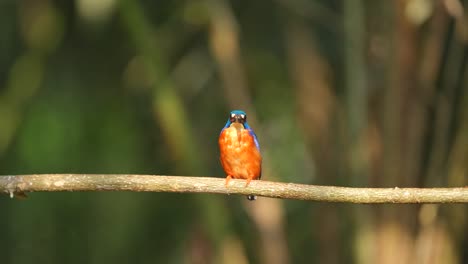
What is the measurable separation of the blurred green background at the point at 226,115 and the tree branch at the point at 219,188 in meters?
1.44

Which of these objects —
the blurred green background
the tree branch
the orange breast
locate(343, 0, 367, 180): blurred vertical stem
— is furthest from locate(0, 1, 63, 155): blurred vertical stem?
the tree branch

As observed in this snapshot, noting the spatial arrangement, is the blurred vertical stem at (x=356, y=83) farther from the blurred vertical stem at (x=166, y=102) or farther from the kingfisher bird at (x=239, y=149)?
the blurred vertical stem at (x=166, y=102)

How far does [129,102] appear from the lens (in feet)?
19.8

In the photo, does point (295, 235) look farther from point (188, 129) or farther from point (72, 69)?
point (72, 69)

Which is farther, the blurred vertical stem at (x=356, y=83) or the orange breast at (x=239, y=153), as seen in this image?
the blurred vertical stem at (x=356, y=83)

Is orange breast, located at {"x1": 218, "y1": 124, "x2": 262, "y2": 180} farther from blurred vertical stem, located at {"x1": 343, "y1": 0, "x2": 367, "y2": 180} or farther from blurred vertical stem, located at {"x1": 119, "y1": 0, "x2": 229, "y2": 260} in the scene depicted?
blurred vertical stem, located at {"x1": 343, "y1": 0, "x2": 367, "y2": 180}

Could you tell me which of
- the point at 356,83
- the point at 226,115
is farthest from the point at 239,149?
the point at 226,115

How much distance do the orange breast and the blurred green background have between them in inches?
13.2

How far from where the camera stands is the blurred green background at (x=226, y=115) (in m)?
4.14

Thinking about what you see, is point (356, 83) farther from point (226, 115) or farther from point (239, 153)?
point (226, 115)

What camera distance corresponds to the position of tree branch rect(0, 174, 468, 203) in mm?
2602

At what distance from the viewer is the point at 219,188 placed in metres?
2.75

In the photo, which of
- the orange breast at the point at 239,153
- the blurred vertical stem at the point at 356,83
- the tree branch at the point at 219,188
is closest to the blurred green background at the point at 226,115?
the blurred vertical stem at the point at 356,83

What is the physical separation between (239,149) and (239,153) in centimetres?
4
